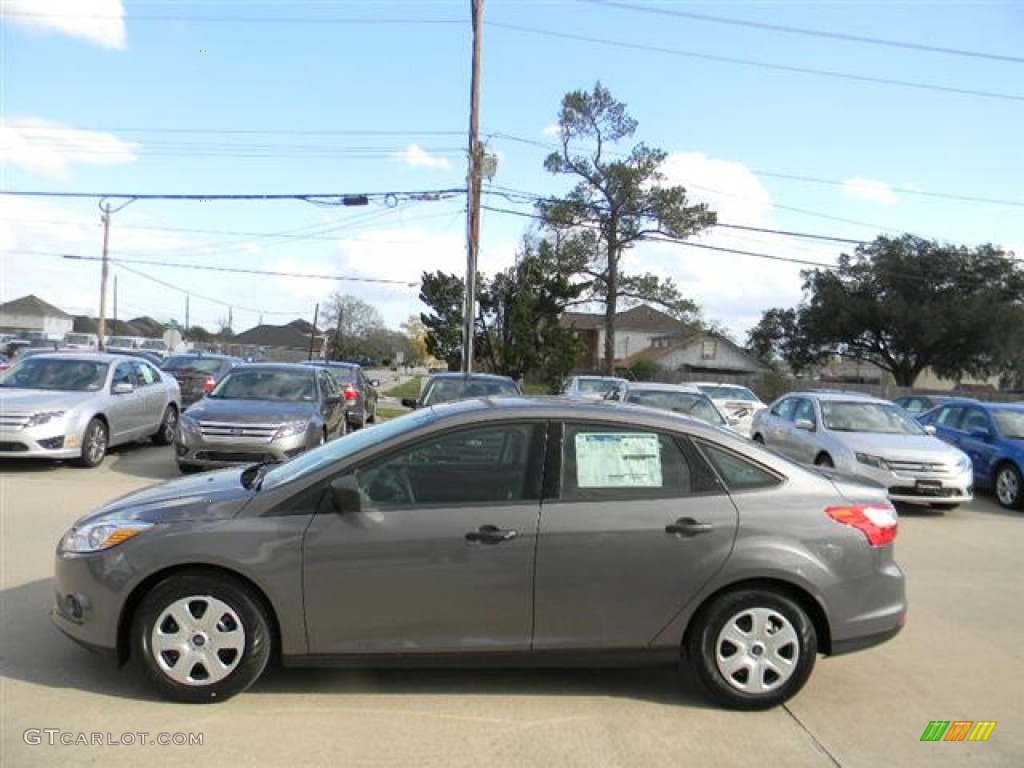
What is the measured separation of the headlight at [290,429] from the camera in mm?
9875

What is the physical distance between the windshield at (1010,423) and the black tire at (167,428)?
12821 millimetres

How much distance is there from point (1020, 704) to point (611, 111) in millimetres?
44411

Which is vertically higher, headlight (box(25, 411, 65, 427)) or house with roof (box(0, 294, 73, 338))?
house with roof (box(0, 294, 73, 338))

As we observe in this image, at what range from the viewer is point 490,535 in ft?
12.8

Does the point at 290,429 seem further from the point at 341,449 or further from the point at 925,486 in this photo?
the point at 925,486

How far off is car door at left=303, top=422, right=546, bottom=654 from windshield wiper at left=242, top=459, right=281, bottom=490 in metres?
0.55

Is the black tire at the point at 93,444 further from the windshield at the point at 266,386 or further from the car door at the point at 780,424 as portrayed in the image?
the car door at the point at 780,424

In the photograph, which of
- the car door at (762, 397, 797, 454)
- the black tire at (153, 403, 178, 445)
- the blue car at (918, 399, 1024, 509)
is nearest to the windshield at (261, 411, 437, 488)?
the car door at (762, 397, 797, 454)

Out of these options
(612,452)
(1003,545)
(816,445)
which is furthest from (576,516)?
(816,445)

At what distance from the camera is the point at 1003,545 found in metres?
8.72

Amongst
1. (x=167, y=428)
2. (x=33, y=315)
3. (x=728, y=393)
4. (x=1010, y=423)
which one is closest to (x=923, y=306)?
(x=728, y=393)

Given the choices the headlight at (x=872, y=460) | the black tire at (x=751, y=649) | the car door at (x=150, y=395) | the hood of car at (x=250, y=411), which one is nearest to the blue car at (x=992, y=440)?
the headlight at (x=872, y=460)

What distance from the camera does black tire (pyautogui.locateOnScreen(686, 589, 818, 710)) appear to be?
3.99 metres

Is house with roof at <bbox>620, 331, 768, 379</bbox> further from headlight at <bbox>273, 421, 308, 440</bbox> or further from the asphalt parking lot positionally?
the asphalt parking lot
